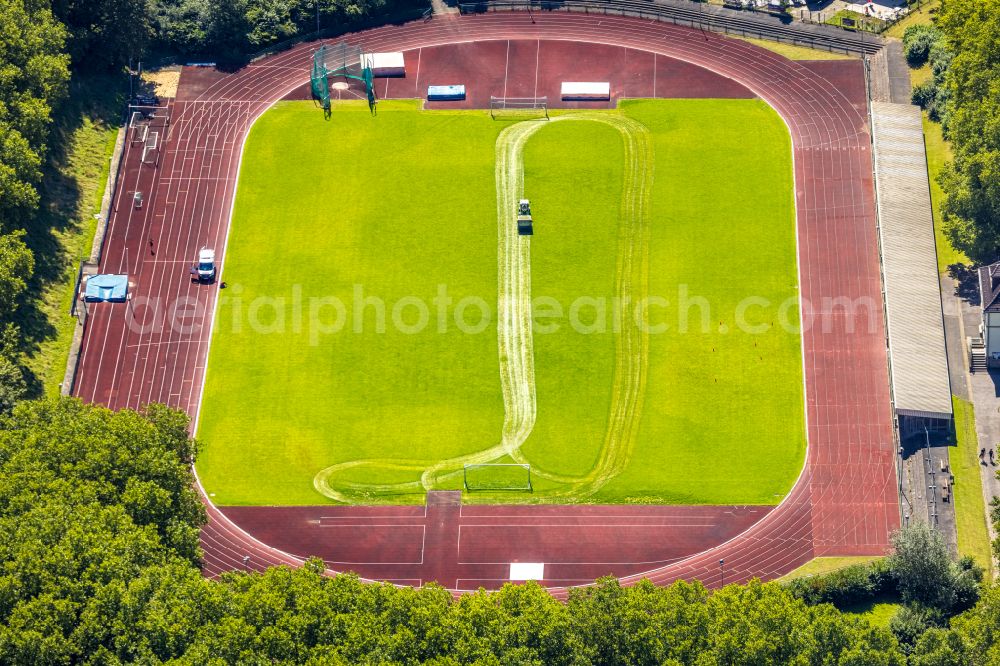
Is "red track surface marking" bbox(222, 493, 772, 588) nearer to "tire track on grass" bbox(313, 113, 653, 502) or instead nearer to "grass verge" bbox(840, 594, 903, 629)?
"tire track on grass" bbox(313, 113, 653, 502)

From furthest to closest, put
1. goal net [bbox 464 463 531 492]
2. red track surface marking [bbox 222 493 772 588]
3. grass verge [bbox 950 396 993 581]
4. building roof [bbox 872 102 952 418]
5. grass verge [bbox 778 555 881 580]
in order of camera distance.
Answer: building roof [bbox 872 102 952 418]
goal net [bbox 464 463 531 492]
red track surface marking [bbox 222 493 772 588]
grass verge [bbox 950 396 993 581]
grass verge [bbox 778 555 881 580]

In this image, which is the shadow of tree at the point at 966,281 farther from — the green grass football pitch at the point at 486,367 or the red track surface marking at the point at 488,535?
the red track surface marking at the point at 488,535

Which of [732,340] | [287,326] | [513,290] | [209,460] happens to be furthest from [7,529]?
[732,340]

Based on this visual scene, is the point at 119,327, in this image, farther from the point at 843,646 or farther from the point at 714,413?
the point at 843,646

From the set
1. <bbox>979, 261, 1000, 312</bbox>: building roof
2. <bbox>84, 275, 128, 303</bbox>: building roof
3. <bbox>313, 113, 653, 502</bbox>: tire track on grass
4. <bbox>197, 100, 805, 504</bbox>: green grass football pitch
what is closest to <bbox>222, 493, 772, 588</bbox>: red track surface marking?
<bbox>197, 100, 805, 504</bbox>: green grass football pitch

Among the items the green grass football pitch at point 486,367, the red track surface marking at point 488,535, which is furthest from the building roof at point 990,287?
the red track surface marking at point 488,535
